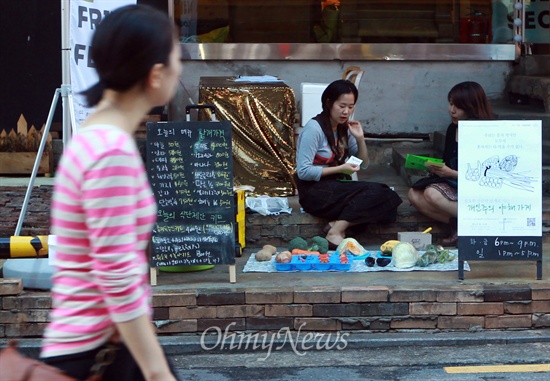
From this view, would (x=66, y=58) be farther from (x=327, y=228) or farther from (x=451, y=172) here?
(x=451, y=172)

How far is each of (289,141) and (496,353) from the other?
11.6 feet

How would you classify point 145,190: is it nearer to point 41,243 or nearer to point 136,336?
point 136,336

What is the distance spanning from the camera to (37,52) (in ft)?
32.9

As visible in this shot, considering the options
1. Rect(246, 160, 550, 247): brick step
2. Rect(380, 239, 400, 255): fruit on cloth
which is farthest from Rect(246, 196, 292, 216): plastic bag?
Rect(380, 239, 400, 255): fruit on cloth

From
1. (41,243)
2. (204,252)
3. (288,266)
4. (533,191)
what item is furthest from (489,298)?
(41,243)

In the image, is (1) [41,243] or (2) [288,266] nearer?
(1) [41,243]

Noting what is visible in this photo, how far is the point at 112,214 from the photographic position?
7.14 ft

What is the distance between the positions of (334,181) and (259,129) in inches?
58.6

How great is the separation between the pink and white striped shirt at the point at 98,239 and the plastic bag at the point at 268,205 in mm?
5206

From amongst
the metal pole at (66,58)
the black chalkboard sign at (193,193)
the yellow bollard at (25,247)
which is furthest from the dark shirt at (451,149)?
the yellow bollard at (25,247)

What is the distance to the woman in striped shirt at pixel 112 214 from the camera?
2.19 m

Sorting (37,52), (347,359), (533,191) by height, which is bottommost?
(347,359)

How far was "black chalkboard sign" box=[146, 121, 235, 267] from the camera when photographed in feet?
20.1

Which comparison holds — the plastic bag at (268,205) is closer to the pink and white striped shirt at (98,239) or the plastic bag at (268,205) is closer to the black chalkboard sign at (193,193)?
the black chalkboard sign at (193,193)
